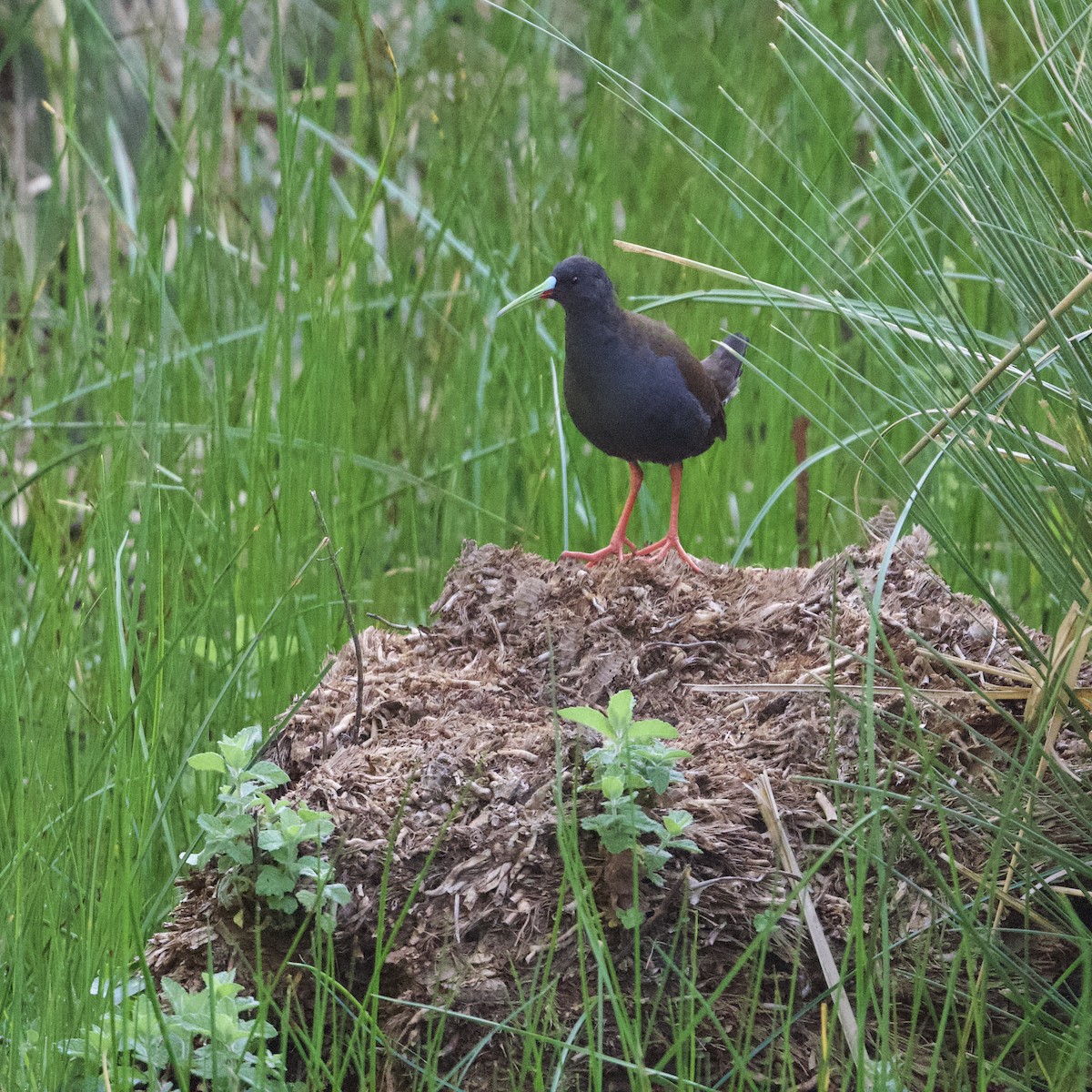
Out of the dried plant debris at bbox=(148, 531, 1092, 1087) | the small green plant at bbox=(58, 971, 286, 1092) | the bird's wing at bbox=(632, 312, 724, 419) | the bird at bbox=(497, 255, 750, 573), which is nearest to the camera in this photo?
the small green plant at bbox=(58, 971, 286, 1092)

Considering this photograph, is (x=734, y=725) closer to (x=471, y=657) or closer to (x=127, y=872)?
(x=471, y=657)

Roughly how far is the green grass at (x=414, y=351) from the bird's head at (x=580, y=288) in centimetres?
23

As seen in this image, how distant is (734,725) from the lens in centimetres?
190

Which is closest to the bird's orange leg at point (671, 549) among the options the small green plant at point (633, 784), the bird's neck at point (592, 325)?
the bird's neck at point (592, 325)

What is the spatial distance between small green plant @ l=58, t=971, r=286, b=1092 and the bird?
49.3 inches

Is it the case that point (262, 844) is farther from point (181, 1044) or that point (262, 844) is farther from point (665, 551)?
point (665, 551)

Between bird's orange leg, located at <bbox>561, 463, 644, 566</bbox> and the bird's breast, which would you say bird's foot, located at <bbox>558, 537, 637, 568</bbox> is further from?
the bird's breast

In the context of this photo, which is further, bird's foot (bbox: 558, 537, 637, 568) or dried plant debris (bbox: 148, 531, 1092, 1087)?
bird's foot (bbox: 558, 537, 637, 568)

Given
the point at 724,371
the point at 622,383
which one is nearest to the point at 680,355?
the point at 622,383

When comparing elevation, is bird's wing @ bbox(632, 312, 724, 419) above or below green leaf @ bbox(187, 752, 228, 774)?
above

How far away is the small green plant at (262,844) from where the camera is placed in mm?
1609

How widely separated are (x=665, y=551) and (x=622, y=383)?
39 centimetres

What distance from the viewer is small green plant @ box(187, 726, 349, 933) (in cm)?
161

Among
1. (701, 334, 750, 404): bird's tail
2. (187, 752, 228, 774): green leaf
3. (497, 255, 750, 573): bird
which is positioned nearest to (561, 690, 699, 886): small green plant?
(187, 752, 228, 774): green leaf
